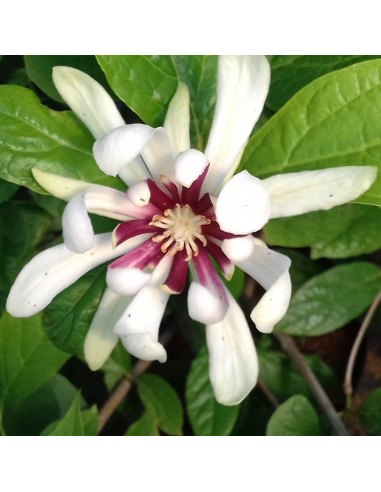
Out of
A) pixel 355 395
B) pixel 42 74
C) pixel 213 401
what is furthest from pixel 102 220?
pixel 355 395

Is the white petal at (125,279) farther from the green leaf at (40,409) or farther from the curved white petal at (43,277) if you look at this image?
the green leaf at (40,409)

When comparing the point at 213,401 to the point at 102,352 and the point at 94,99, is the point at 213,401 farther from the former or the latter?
the point at 94,99

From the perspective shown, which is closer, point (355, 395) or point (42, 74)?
point (42, 74)

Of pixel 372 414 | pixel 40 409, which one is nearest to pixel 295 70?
pixel 372 414

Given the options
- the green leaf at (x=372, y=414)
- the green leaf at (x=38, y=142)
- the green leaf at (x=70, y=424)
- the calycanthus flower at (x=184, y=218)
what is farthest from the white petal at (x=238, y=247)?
the green leaf at (x=372, y=414)

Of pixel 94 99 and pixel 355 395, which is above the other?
pixel 94 99

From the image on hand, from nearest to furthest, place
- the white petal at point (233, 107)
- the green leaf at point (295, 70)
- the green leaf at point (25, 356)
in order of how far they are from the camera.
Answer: the white petal at point (233, 107) → the green leaf at point (295, 70) → the green leaf at point (25, 356)

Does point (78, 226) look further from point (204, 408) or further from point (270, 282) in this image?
point (204, 408)
